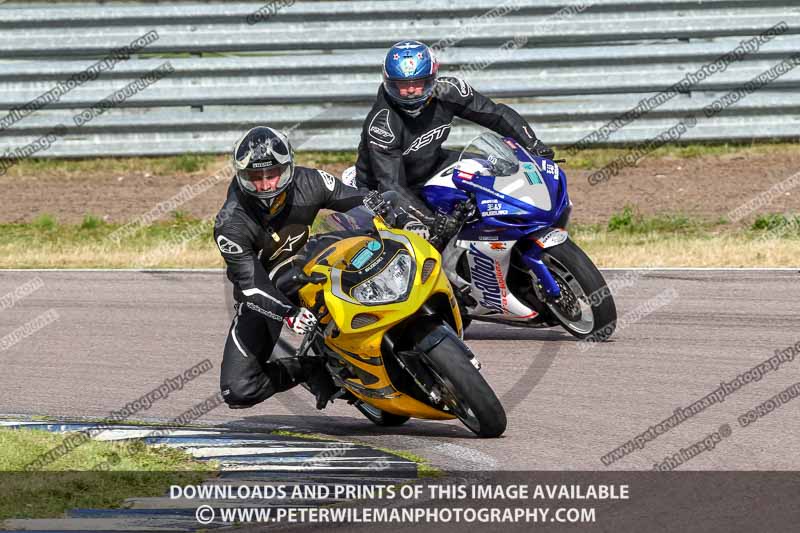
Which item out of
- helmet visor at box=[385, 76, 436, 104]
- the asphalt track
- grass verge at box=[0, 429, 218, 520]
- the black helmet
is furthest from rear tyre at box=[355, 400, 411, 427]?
helmet visor at box=[385, 76, 436, 104]

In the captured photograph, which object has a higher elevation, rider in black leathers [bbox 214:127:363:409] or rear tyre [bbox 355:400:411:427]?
rider in black leathers [bbox 214:127:363:409]

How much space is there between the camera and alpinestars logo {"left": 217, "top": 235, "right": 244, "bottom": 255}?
7.07 metres

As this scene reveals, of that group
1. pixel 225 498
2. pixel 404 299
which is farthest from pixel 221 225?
pixel 225 498

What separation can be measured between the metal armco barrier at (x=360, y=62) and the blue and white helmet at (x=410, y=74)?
641 cm

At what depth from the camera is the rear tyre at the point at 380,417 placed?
289 inches

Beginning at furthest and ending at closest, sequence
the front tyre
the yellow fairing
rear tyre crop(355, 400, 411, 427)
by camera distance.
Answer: the front tyre
rear tyre crop(355, 400, 411, 427)
the yellow fairing

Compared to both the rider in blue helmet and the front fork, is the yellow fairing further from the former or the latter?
the rider in blue helmet

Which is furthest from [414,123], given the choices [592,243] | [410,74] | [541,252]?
[592,243]

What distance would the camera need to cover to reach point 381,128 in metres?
9.84

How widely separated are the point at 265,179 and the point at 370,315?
1.08 metres

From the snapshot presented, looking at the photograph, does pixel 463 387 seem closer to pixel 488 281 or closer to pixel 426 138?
pixel 488 281

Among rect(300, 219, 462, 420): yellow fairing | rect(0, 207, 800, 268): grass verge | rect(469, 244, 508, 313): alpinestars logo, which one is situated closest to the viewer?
rect(300, 219, 462, 420): yellow fairing

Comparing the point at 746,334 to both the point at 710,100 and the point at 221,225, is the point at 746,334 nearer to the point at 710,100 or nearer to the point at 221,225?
the point at 221,225

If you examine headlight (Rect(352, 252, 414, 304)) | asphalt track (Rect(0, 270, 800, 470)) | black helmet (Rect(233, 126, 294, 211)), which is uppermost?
black helmet (Rect(233, 126, 294, 211))
